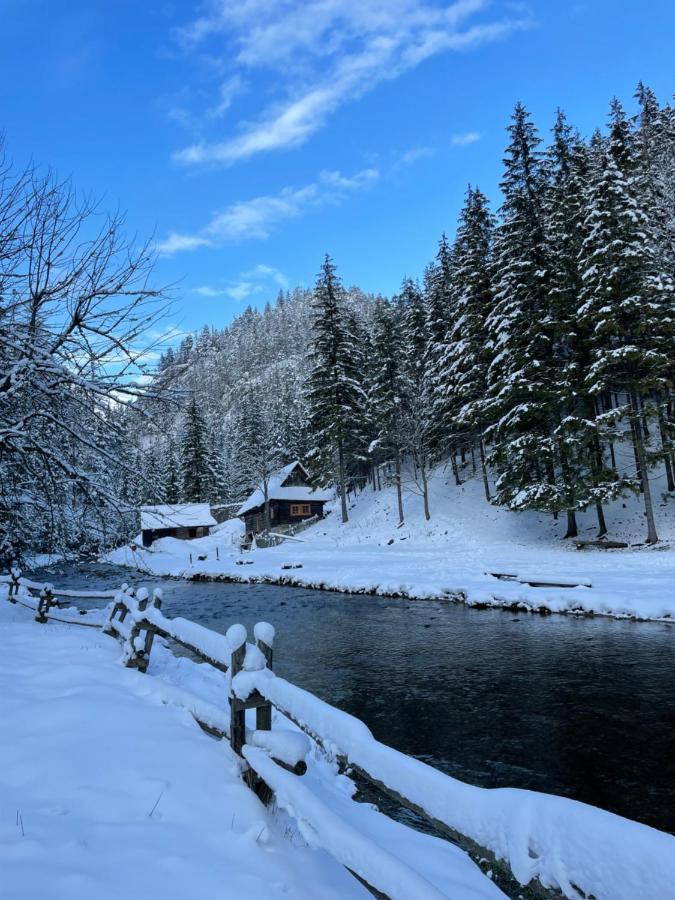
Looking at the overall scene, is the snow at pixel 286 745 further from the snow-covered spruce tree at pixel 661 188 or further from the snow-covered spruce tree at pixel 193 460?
the snow-covered spruce tree at pixel 193 460

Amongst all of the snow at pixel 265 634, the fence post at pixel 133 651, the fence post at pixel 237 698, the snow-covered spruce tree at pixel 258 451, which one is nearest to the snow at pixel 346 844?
the fence post at pixel 237 698

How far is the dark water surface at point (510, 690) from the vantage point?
6828mm

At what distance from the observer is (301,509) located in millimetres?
57062

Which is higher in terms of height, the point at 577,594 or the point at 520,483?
the point at 520,483

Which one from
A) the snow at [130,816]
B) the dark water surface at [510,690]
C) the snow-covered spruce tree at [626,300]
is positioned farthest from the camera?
the snow-covered spruce tree at [626,300]

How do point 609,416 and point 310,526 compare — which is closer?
point 609,416

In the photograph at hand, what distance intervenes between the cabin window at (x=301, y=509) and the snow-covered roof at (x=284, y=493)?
56 cm

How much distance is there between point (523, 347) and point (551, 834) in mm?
27062

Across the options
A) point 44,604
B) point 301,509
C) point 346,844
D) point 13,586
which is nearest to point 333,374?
point 301,509

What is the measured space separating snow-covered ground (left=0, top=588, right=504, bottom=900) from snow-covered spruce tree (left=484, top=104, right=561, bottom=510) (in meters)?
22.0

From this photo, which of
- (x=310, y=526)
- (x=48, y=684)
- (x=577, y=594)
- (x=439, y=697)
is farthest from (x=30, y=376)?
(x=310, y=526)

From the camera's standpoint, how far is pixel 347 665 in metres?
11.9

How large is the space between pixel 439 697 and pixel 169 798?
6.83m

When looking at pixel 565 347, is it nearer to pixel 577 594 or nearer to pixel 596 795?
pixel 577 594
